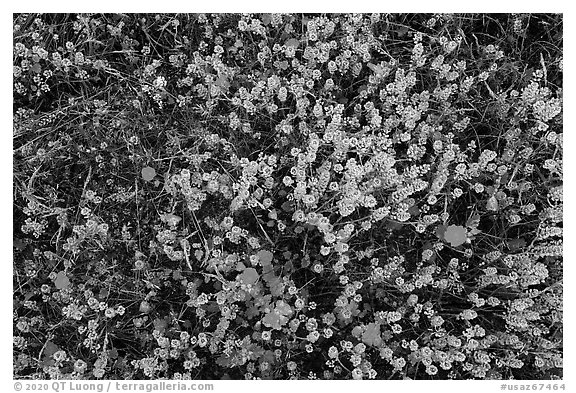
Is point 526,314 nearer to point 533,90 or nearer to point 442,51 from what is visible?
point 533,90

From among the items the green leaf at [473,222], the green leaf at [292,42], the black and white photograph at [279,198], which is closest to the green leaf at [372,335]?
the black and white photograph at [279,198]

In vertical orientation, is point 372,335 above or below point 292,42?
below

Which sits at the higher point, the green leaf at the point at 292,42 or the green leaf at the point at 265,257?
the green leaf at the point at 292,42

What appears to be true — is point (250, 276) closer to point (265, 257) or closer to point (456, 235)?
point (265, 257)

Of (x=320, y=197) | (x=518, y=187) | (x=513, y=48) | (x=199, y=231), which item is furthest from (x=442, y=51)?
(x=199, y=231)

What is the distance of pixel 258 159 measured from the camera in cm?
260

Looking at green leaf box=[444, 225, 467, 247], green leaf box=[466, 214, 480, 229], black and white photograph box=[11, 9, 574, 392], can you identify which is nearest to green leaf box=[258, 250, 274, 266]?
black and white photograph box=[11, 9, 574, 392]

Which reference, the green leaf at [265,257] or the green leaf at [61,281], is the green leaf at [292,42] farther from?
the green leaf at [61,281]

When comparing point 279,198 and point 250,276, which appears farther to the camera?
point 279,198

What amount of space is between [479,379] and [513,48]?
1637 mm

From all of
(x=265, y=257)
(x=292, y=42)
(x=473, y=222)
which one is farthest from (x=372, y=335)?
(x=292, y=42)

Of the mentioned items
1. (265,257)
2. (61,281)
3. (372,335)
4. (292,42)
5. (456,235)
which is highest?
(292,42)

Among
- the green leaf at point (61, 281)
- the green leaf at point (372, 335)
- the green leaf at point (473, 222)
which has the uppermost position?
the green leaf at point (473, 222)

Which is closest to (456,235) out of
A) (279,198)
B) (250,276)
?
(279,198)
